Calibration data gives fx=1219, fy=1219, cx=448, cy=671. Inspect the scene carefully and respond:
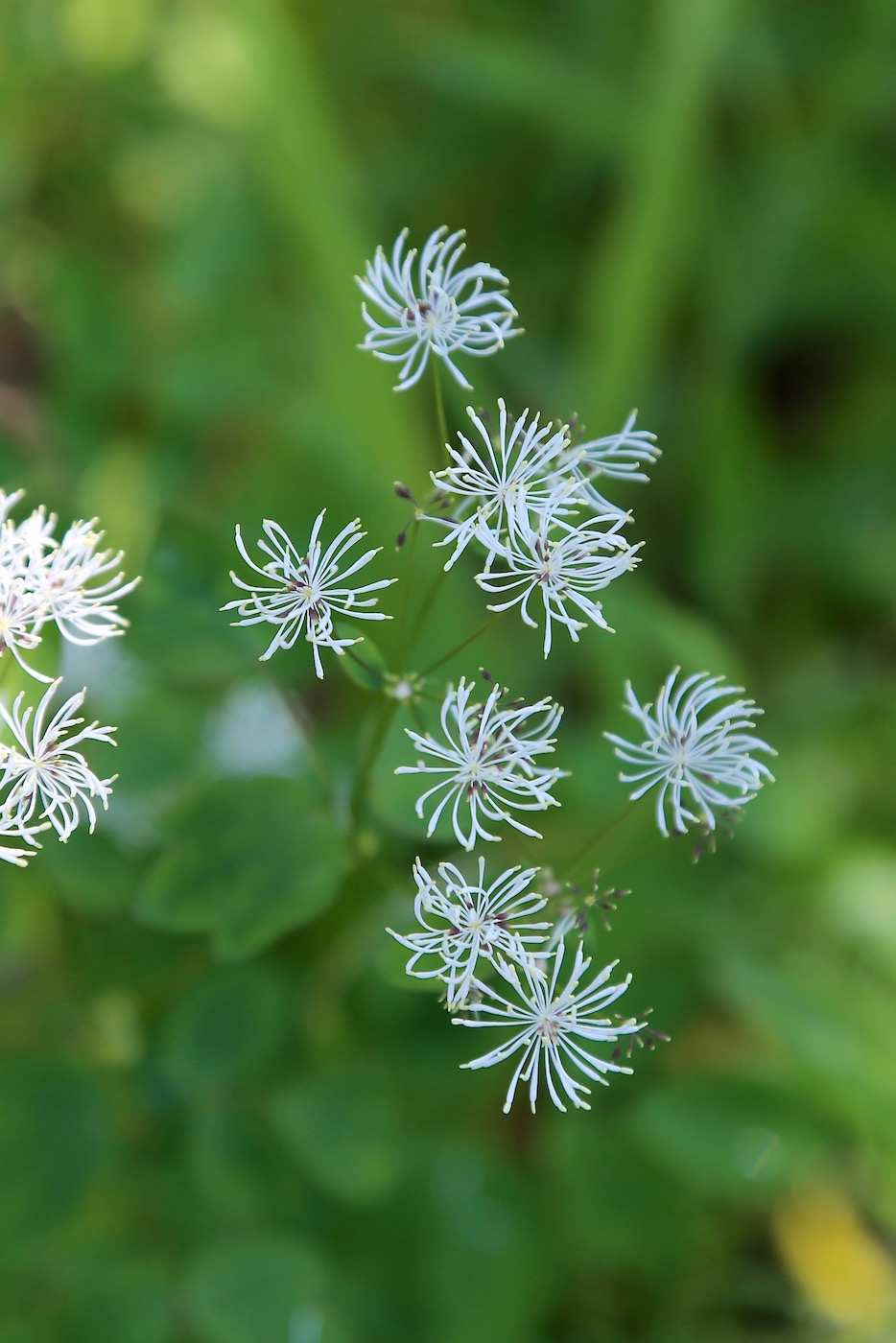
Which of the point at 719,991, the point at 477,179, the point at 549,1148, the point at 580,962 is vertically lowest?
the point at 549,1148

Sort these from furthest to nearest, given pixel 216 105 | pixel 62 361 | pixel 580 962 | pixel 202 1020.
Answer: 1. pixel 216 105
2. pixel 62 361
3. pixel 202 1020
4. pixel 580 962

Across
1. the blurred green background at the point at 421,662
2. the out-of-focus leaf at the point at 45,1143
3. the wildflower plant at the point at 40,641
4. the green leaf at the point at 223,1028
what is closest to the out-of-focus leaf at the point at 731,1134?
the blurred green background at the point at 421,662

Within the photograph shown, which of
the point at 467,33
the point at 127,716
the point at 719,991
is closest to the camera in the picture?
the point at 127,716

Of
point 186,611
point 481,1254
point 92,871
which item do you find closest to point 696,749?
point 186,611

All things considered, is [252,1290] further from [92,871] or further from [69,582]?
[69,582]

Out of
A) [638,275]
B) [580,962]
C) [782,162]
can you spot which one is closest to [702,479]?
[638,275]

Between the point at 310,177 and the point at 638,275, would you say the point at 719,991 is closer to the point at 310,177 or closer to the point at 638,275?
the point at 638,275

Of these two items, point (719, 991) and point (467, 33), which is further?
point (467, 33)
